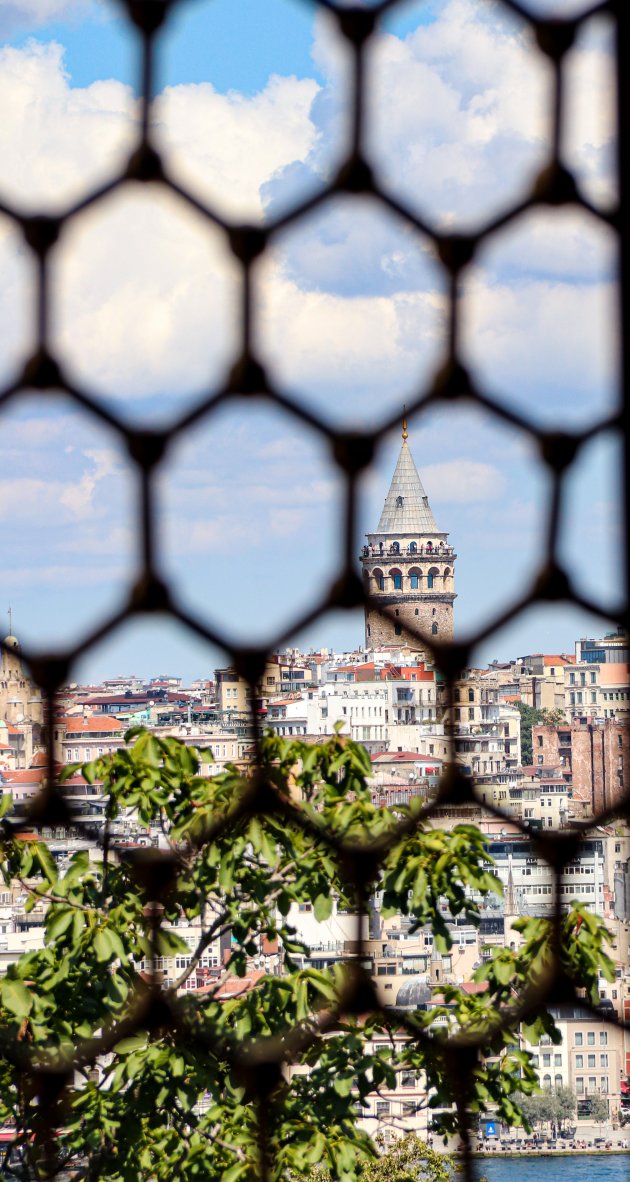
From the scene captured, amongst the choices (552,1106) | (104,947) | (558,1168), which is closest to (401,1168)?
(552,1106)

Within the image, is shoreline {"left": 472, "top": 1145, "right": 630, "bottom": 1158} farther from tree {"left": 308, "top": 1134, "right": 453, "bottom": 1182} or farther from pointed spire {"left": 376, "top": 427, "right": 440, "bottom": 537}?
pointed spire {"left": 376, "top": 427, "right": 440, "bottom": 537}

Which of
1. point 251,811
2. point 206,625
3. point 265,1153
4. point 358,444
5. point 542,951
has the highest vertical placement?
point 358,444

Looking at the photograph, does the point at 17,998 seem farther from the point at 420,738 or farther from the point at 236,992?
the point at 420,738

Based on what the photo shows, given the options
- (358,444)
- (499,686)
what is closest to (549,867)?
(499,686)

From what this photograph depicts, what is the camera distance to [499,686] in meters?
1.05

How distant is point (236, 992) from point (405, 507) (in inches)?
17.3

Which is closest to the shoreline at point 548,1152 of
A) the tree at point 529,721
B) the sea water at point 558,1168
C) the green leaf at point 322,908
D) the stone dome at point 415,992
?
the sea water at point 558,1168

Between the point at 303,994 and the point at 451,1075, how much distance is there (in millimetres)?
170

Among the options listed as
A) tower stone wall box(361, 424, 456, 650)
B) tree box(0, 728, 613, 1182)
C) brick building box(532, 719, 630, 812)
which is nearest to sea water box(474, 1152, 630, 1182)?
tree box(0, 728, 613, 1182)

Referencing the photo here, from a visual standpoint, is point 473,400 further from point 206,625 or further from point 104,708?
point 104,708

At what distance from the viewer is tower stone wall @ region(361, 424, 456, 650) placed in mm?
912

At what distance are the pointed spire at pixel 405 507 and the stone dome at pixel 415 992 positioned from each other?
0.39m

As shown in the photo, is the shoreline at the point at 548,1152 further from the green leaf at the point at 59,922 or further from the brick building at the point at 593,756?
the green leaf at the point at 59,922

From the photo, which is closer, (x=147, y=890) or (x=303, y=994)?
(x=147, y=890)
